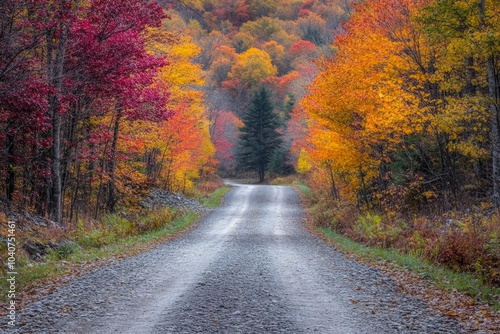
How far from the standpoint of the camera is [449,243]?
11227mm

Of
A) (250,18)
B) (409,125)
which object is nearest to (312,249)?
(409,125)

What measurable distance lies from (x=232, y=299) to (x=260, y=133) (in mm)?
60077

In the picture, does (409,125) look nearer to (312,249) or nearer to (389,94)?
(389,94)

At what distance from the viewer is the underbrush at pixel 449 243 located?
30.0 feet

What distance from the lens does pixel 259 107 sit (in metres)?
66.8

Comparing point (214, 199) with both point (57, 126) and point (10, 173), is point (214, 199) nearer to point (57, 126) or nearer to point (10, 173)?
point (10, 173)

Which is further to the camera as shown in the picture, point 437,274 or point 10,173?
point 10,173

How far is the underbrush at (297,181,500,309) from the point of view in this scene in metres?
9.15

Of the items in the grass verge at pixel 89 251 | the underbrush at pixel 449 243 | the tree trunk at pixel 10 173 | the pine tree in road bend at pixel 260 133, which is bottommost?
the grass verge at pixel 89 251

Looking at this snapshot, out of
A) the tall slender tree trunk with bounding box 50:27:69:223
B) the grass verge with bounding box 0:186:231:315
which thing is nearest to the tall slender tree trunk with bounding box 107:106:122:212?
the grass verge with bounding box 0:186:231:315

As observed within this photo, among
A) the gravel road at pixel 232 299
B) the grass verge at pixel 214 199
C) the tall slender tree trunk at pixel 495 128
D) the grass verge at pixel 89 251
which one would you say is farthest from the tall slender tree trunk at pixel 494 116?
the grass verge at pixel 214 199

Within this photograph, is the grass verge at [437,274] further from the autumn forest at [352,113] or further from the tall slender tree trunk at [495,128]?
the tall slender tree trunk at [495,128]

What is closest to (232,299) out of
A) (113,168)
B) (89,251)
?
(89,251)

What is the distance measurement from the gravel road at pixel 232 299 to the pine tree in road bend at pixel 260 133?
5320cm
